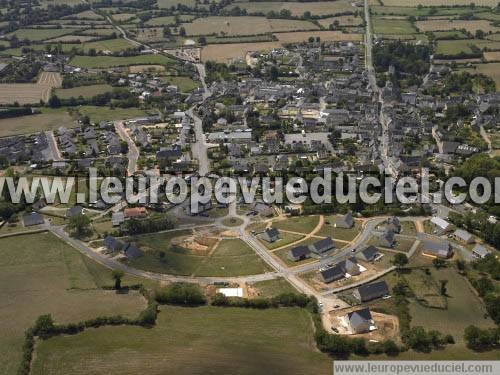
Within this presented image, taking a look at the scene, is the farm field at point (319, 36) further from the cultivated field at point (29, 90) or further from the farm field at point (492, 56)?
the cultivated field at point (29, 90)

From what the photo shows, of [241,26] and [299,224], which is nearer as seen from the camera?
[299,224]

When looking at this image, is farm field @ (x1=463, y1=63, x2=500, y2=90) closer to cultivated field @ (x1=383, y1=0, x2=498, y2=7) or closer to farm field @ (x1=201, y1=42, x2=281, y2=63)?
farm field @ (x1=201, y1=42, x2=281, y2=63)

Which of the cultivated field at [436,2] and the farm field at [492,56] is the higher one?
the cultivated field at [436,2]

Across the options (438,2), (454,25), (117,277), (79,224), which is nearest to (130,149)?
(79,224)

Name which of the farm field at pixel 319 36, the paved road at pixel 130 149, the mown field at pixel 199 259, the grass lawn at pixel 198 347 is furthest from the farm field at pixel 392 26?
the grass lawn at pixel 198 347

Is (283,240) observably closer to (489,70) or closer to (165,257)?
(165,257)

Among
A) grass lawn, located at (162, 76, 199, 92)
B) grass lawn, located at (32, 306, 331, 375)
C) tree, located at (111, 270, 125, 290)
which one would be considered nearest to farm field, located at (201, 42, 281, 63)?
grass lawn, located at (162, 76, 199, 92)
